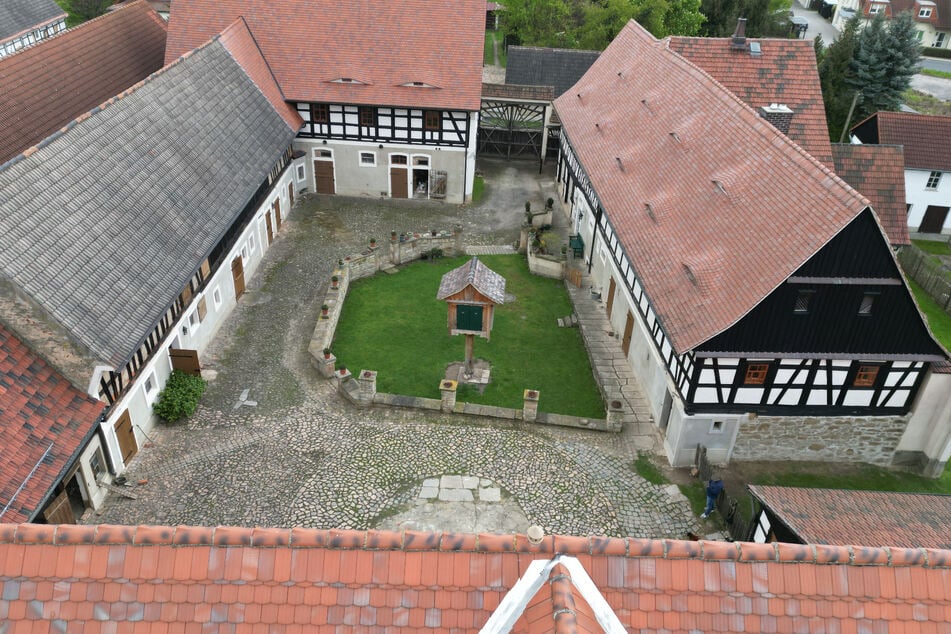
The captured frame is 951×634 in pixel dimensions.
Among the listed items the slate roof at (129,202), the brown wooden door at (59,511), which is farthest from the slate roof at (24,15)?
the brown wooden door at (59,511)

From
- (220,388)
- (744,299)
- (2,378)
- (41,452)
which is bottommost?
(220,388)

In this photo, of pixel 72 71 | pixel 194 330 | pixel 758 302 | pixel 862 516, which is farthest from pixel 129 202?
pixel 862 516

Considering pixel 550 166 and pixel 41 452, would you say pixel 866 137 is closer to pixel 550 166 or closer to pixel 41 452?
pixel 550 166

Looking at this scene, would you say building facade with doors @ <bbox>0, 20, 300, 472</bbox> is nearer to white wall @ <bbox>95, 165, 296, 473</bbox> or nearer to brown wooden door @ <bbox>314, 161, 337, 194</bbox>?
white wall @ <bbox>95, 165, 296, 473</bbox>

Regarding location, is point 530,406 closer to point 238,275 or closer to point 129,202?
point 238,275

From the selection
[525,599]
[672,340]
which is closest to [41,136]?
[672,340]

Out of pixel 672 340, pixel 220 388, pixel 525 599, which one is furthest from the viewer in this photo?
pixel 220 388
